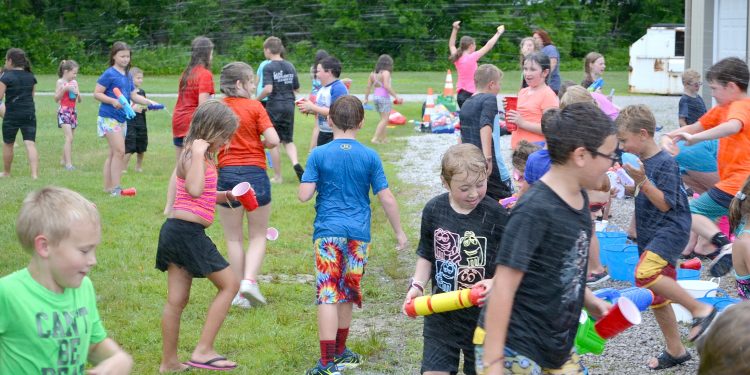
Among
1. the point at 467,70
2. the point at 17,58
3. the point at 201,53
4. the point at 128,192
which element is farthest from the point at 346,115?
the point at 467,70

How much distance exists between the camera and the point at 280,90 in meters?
12.2

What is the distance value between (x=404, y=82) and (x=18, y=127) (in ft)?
74.0

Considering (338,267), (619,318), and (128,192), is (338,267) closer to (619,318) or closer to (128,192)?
(619,318)

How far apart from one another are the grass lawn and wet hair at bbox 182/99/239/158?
1.42m

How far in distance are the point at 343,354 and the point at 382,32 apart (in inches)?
1400

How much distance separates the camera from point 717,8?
13.9 metres

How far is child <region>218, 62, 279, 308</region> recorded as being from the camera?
684cm

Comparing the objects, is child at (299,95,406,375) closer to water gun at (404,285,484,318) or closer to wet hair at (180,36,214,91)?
water gun at (404,285,484,318)

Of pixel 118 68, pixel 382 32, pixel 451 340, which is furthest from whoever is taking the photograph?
pixel 382 32

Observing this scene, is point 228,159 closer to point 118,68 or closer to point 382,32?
point 118,68

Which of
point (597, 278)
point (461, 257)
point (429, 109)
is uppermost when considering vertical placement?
point (461, 257)

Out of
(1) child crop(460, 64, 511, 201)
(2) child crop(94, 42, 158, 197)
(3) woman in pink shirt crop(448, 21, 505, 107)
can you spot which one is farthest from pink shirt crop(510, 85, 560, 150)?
(3) woman in pink shirt crop(448, 21, 505, 107)

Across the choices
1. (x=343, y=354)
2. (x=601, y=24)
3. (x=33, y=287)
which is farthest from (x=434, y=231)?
(x=601, y=24)

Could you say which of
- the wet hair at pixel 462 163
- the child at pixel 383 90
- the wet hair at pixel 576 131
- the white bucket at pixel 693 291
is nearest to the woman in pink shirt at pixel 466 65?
the child at pixel 383 90
